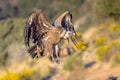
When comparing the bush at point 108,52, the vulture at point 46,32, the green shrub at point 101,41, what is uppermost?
the green shrub at point 101,41

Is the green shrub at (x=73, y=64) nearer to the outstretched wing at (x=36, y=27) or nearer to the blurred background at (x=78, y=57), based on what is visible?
the blurred background at (x=78, y=57)

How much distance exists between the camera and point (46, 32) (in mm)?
14984

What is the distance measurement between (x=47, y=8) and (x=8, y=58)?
58276 mm

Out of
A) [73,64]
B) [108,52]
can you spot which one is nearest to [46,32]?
[73,64]

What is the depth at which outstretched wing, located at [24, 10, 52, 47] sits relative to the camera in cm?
1470

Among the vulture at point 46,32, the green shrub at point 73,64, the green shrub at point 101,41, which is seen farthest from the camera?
the green shrub at point 101,41

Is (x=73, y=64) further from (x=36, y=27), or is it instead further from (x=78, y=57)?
(x=36, y=27)

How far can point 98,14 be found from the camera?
1885 inches

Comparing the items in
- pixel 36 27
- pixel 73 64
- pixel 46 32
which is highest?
pixel 73 64

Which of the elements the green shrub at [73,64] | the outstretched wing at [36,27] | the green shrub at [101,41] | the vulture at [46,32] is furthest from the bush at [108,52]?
the outstretched wing at [36,27]

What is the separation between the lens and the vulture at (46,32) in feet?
47.9

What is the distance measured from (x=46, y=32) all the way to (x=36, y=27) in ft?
1.27

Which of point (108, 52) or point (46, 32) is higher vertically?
point (108, 52)

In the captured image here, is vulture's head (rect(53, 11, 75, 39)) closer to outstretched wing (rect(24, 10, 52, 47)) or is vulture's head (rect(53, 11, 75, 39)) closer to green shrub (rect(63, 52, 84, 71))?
outstretched wing (rect(24, 10, 52, 47))
